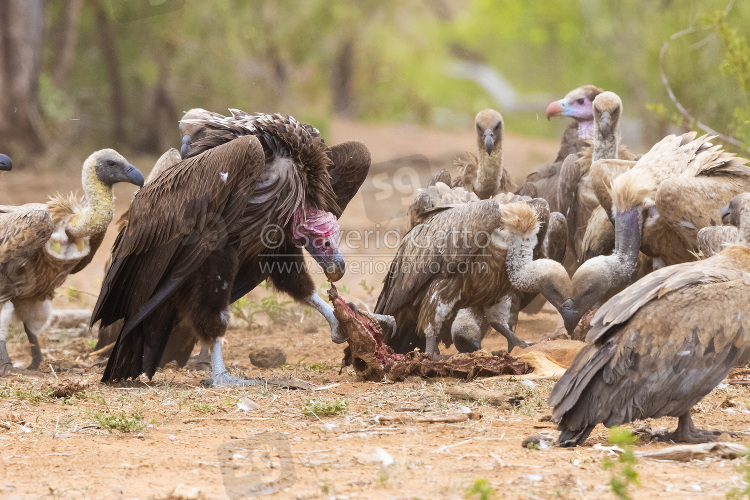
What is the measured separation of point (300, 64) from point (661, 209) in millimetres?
14515

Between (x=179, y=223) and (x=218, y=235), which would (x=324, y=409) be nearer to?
(x=218, y=235)

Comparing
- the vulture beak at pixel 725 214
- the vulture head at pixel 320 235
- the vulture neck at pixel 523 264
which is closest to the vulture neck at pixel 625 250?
the vulture neck at pixel 523 264

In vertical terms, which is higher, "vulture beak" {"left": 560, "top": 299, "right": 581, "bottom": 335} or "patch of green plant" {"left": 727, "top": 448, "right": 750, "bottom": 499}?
"vulture beak" {"left": 560, "top": 299, "right": 581, "bottom": 335}

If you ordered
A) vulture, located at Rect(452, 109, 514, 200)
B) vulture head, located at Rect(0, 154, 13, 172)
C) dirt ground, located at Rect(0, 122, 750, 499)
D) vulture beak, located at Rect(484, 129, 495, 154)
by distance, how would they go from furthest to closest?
vulture, located at Rect(452, 109, 514, 200), vulture beak, located at Rect(484, 129, 495, 154), vulture head, located at Rect(0, 154, 13, 172), dirt ground, located at Rect(0, 122, 750, 499)

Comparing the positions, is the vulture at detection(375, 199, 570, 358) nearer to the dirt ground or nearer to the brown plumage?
the dirt ground

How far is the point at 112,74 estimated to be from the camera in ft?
58.2

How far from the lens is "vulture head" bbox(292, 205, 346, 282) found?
223 inches

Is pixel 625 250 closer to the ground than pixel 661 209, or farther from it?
closer to the ground

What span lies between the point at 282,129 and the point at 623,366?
2.67 metres

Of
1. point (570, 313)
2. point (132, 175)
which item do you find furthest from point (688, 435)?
point (132, 175)

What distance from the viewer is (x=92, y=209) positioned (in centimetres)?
634

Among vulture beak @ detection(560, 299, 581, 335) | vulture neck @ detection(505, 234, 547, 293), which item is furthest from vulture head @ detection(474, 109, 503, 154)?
vulture beak @ detection(560, 299, 581, 335)

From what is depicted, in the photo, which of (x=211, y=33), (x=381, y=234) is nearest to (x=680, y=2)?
(x=381, y=234)

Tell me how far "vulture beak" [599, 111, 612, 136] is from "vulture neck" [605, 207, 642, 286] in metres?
1.23
